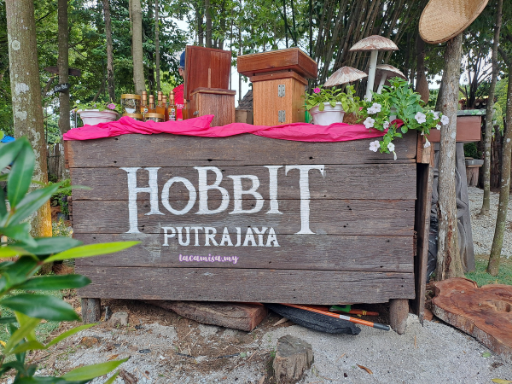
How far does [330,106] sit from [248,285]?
151 centimetres

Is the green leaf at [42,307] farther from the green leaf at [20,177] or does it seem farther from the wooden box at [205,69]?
the wooden box at [205,69]

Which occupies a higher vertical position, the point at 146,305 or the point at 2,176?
the point at 2,176

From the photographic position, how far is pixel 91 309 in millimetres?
3186

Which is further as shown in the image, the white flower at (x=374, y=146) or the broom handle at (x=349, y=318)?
the broom handle at (x=349, y=318)

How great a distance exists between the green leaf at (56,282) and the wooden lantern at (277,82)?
2467mm

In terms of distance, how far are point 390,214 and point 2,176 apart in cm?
246

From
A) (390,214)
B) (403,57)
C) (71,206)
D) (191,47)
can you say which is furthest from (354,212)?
(403,57)

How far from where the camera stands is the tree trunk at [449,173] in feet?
10.8

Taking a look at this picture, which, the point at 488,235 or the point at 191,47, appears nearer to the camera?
the point at 191,47

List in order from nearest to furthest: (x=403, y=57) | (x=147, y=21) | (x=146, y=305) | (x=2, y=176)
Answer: (x=2, y=176) < (x=146, y=305) < (x=403, y=57) < (x=147, y=21)

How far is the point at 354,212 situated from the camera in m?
2.78

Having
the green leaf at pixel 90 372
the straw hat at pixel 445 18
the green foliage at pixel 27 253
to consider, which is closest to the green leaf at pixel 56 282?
the green foliage at pixel 27 253

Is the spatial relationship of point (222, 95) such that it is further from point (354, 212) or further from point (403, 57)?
point (403, 57)

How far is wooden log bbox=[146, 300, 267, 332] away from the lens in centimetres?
295
